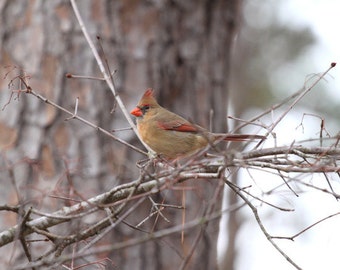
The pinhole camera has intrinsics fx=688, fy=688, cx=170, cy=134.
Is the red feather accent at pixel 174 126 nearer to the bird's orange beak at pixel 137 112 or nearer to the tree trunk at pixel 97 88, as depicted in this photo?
the bird's orange beak at pixel 137 112

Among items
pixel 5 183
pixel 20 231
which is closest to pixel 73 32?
pixel 5 183

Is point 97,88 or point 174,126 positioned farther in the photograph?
Result: point 97,88

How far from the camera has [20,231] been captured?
76.3 inches

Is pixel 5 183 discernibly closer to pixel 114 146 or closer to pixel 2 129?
pixel 2 129

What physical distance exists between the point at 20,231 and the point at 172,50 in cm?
230

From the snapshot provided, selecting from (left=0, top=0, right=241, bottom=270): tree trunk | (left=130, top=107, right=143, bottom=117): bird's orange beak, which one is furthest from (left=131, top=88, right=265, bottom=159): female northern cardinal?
(left=0, top=0, right=241, bottom=270): tree trunk

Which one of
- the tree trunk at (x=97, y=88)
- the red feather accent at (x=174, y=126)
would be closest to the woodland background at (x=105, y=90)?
the tree trunk at (x=97, y=88)

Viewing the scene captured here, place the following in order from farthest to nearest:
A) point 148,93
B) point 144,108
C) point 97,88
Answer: point 97,88, point 144,108, point 148,93

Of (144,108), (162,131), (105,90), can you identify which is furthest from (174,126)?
(105,90)

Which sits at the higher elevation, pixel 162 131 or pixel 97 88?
pixel 97 88

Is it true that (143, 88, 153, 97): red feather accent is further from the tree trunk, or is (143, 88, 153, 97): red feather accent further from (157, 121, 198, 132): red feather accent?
the tree trunk

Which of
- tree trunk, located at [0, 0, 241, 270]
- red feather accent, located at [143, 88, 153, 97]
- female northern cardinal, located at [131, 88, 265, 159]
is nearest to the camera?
red feather accent, located at [143, 88, 153, 97]

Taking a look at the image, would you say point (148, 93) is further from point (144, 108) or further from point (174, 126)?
point (174, 126)

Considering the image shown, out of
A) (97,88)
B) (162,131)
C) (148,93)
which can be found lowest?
(162,131)
